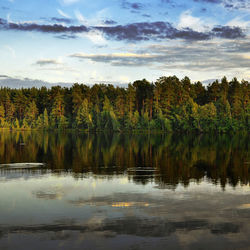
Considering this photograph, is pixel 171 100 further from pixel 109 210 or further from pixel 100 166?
pixel 109 210

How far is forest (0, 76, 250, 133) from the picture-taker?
404 ft

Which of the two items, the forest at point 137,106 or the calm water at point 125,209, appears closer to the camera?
the calm water at point 125,209

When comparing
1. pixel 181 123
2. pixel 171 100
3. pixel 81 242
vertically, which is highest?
pixel 171 100

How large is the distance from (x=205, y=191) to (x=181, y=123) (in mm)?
105361

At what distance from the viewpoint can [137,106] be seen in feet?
510

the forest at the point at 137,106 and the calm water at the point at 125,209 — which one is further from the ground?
the forest at the point at 137,106

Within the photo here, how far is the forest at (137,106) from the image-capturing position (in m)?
123

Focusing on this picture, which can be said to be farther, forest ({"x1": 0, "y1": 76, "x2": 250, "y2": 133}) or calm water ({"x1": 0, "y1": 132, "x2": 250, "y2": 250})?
forest ({"x1": 0, "y1": 76, "x2": 250, "y2": 133})

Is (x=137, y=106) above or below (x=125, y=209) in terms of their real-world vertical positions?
above

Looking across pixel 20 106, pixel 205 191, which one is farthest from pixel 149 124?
pixel 205 191

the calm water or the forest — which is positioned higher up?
the forest

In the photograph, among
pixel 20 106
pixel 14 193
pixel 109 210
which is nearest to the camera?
pixel 109 210

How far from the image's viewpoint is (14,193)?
1912 centimetres

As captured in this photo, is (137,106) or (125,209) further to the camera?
(137,106)
